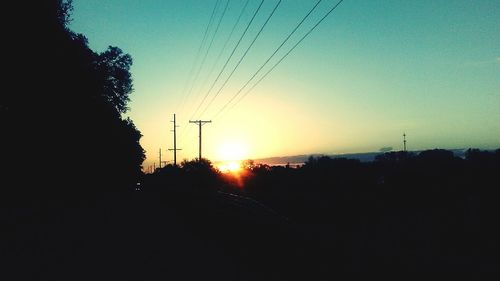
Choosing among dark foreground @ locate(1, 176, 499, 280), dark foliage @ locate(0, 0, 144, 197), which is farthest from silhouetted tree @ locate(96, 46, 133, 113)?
dark foreground @ locate(1, 176, 499, 280)

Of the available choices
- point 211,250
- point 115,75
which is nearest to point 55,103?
point 115,75

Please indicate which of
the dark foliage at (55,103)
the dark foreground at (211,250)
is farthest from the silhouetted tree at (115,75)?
the dark foreground at (211,250)

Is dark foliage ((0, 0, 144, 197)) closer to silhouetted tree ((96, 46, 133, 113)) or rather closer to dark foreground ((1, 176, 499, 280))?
silhouetted tree ((96, 46, 133, 113))

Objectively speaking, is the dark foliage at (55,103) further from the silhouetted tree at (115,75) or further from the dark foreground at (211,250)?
the dark foreground at (211,250)

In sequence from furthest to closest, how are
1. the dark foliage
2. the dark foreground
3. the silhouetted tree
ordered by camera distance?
the silhouetted tree
the dark foliage
the dark foreground

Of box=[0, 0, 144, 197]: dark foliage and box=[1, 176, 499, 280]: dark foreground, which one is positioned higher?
box=[0, 0, 144, 197]: dark foliage

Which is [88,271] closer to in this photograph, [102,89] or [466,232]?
[466,232]

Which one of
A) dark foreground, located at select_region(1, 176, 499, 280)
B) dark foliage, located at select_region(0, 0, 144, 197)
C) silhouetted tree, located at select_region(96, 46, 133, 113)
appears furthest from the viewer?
silhouetted tree, located at select_region(96, 46, 133, 113)

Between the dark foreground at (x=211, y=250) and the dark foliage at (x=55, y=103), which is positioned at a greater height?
the dark foliage at (x=55, y=103)

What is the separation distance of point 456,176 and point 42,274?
2043 inches

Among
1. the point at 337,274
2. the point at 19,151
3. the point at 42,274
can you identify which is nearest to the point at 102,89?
the point at 19,151

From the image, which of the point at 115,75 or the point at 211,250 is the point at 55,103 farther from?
the point at 211,250

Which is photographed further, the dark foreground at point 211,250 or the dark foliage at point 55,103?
the dark foliage at point 55,103

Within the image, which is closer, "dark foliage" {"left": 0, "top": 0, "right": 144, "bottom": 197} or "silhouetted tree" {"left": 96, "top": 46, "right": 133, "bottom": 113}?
"dark foliage" {"left": 0, "top": 0, "right": 144, "bottom": 197}
